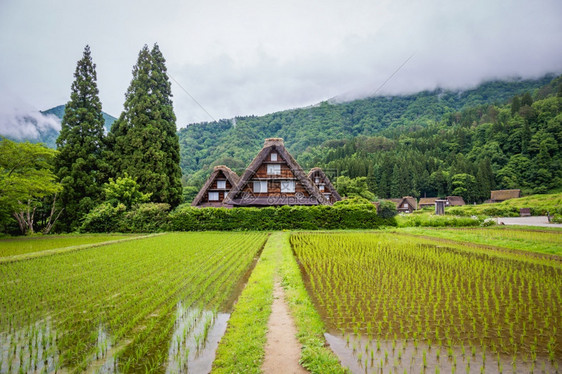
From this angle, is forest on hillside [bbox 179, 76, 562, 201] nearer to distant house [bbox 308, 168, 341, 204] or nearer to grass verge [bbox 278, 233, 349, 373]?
distant house [bbox 308, 168, 341, 204]

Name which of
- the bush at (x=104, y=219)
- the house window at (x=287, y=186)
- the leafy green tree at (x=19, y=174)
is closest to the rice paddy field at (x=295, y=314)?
the leafy green tree at (x=19, y=174)

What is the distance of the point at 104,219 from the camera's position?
21.3 meters

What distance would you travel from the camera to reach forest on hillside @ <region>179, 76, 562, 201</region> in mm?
57312

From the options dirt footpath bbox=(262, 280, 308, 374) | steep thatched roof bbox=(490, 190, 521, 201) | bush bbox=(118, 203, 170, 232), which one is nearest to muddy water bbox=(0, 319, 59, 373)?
dirt footpath bbox=(262, 280, 308, 374)

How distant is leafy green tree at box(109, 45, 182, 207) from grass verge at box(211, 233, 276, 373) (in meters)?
19.7

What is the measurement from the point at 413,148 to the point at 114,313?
8369 cm

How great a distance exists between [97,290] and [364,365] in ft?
18.5

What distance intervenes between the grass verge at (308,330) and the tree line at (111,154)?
1931 centimetres

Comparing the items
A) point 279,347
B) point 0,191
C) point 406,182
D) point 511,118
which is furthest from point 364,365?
point 511,118

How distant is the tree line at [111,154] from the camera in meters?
22.2

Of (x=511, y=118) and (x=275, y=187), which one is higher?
(x=511, y=118)

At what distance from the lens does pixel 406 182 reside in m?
65.1

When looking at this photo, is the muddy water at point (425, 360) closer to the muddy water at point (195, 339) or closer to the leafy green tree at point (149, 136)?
the muddy water at point (195, 339)

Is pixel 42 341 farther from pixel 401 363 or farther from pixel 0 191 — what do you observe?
pixel 0 191
